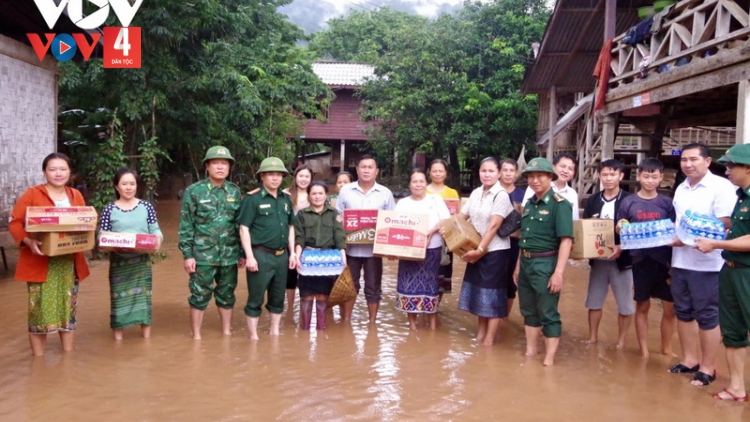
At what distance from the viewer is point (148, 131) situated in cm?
1488

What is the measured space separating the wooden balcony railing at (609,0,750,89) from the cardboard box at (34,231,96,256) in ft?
23.0

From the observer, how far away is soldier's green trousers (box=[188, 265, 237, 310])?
5656 mm

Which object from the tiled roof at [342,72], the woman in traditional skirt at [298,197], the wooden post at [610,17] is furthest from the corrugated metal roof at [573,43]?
the tiled roof at [342,72]

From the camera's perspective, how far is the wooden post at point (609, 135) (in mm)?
→ 10617

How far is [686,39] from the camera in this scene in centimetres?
843

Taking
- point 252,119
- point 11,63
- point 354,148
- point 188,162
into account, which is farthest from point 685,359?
point 354,148

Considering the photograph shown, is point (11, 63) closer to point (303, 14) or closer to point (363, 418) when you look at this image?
point (363, 418)

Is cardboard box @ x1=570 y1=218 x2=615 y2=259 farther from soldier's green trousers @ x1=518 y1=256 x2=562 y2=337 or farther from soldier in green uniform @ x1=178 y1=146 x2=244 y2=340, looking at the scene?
soldier in green uniform @ x1=178 y1=146 x2=244 y2=340

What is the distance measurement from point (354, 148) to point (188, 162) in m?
11.4

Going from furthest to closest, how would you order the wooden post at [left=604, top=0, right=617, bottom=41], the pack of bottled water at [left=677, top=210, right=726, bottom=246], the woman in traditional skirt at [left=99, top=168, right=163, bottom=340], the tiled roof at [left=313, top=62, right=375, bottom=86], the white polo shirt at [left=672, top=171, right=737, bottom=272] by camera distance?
the tiled roof at [left=313, top=62, right=375, bottom=86]
the wooden post at [left=604, top=0, right=617, bottom=41]
the woman in traditional skirt at [left=99, top=168, right=163, bottom=340]
the white polo shirt at [left=672, top=171, right=737, bottom=272]
the pack of bottled water at [left=677, top=210, right=726, bottom=246]

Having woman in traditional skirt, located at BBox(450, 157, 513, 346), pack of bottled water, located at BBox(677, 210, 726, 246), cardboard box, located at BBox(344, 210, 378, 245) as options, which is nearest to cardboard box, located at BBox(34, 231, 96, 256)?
cardboard box, located at BBox(344, 210, 378, 245)

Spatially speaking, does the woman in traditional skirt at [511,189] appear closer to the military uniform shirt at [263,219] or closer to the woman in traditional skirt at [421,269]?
the woman in traditional skirt at [421,269]

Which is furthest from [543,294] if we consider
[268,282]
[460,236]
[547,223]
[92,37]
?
[92,37]

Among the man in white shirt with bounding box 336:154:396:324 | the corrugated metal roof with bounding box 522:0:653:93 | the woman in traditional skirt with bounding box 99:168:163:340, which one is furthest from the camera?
the corrugated metal roof with bounding box 522:0:653:93
